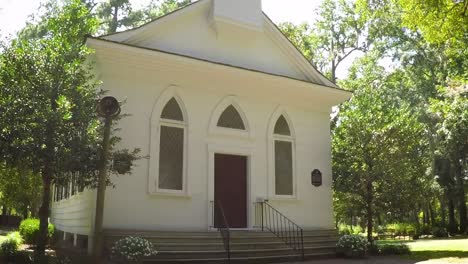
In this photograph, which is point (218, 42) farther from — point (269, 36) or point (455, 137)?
point (455, 137)

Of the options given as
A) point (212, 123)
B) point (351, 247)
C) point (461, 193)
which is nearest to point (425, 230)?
point (461, 193)

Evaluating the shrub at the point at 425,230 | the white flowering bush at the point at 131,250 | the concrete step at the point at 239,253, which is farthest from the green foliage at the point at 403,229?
the white flowering bush at the point at 131,250

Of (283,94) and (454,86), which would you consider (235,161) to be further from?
(454,86)

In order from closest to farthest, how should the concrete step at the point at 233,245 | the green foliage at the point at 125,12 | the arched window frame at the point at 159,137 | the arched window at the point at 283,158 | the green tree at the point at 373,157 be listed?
the concrete step at the point at 233,245
the arched window frame at the point at 159,137
the arched window at the point at 283,158
the green tree at the point at 373,157
the green foliage at the point at 125,12

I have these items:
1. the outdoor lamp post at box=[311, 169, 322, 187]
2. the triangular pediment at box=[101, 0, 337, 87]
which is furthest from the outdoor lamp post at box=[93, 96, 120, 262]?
the outdoor lamp post at box=[311, 169, 322, 187]

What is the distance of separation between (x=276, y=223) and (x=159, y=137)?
15.0 ft

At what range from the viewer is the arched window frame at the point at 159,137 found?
40.2 ft

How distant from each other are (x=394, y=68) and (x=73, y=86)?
27.0 m

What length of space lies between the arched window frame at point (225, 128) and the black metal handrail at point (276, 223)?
7.27 ft

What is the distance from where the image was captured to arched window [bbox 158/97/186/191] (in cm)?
1259

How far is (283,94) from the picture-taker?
15.1 meters

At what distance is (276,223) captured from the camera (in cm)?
1414

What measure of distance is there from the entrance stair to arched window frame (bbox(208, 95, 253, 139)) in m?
2.94

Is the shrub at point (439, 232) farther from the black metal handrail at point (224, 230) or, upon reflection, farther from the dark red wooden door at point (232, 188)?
the black metal handrail at point (224, 230)
